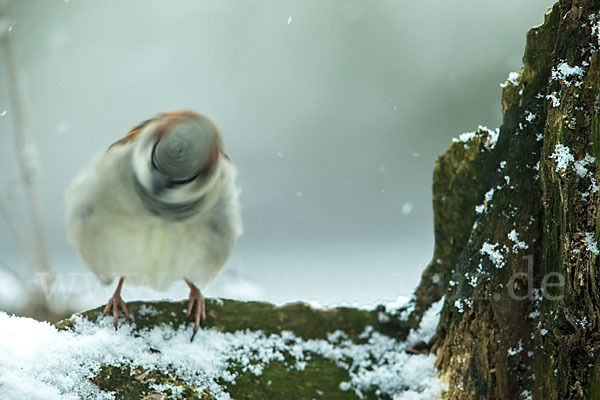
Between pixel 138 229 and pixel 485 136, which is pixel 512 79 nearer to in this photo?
pixel 485 136

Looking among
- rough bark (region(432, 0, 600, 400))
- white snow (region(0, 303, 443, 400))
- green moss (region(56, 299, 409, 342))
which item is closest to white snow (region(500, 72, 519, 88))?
rough bark (region(432, 0, 600, 400))

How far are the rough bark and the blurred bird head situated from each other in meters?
0.91

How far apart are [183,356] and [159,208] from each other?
500mm

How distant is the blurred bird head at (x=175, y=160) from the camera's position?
1.61m

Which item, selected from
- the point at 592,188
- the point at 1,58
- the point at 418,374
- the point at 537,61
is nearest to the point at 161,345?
the point at 418,374

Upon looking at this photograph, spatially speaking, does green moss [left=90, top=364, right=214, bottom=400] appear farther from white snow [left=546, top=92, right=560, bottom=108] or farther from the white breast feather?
white snow [left=546, top=92, right=560, bottom=108]

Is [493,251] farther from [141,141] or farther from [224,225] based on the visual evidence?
[141,141]

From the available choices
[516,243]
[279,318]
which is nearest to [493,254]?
[516,243]

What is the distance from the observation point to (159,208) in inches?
68.9

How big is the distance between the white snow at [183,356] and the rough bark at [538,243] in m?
0.18

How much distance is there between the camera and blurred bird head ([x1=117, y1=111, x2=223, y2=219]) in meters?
1.61

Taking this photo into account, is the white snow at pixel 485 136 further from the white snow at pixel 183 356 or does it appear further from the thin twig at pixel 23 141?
the thin twig at pixel 23 141

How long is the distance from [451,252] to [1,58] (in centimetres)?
243

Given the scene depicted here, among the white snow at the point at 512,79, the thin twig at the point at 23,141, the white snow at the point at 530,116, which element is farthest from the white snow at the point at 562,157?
the thin twig at the point at 23,141
